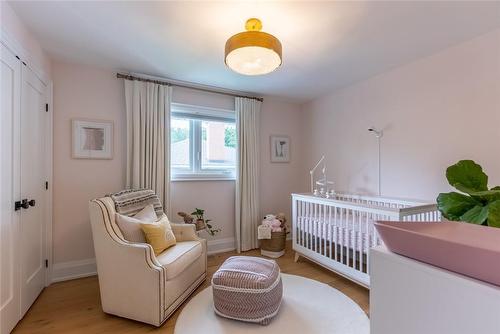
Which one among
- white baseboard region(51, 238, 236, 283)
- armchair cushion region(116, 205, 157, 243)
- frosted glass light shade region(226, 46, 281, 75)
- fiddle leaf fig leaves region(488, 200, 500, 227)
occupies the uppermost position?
frosted glass light shade region(226, 46, 281, 75)

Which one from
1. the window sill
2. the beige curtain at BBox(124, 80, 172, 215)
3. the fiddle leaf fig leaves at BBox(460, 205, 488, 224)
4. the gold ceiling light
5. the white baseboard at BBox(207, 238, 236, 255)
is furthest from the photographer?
the white baseboard at BBox(207, 238, 236, 255)

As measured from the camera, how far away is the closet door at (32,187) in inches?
77.8

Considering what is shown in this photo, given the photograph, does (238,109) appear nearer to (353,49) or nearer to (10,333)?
(353,49)

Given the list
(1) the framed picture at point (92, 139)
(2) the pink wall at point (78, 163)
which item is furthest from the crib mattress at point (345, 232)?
(1) the framed picture at point (92, 139)

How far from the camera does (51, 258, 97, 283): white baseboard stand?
259cm

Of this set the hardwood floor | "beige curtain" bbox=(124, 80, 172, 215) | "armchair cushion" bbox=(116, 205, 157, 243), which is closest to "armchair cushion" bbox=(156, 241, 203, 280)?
"armchair cushion" bbox=(116, 205, 157, 243)

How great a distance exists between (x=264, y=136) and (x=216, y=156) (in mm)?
801

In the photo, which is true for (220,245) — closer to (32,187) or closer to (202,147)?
(202,147)

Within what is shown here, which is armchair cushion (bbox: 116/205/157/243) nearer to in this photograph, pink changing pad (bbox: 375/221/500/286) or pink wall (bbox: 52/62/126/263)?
pink wall (bbox: 52/62/126/263)

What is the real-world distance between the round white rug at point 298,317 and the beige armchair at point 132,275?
184 millimetres

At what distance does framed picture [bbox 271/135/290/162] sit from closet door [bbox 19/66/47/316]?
275 cm

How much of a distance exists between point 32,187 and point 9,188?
435mm

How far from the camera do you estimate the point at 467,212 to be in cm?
160

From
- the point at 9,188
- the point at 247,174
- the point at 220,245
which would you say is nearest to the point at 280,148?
the point at 247,174
